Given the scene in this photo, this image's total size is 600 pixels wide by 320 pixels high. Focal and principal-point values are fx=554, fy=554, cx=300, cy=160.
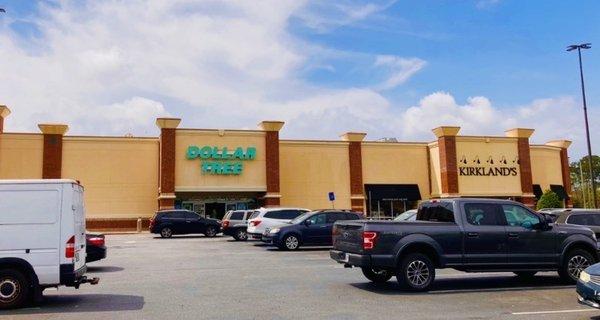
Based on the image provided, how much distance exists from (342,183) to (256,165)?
6.67 metres

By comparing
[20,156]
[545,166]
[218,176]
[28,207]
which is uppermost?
[20,156]

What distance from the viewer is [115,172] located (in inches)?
1517

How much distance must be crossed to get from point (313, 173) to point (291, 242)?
20.0m

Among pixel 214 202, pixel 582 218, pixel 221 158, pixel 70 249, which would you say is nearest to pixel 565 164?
pixel 221 158

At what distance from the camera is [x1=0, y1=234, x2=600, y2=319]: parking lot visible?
9.00 m

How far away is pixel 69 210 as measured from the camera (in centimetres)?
960

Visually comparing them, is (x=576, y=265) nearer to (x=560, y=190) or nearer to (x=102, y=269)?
(x=102, y=269)

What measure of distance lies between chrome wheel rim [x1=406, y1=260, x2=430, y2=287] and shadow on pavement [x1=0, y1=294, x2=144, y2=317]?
5.19m

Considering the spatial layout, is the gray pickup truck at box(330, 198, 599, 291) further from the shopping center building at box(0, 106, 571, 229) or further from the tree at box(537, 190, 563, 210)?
the tree at box(537, 190, 563, 210)

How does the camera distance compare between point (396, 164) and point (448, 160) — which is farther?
point (396, 164)

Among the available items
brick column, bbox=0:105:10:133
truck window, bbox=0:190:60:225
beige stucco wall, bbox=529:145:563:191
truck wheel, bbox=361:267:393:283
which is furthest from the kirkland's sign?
truck window, bbox=0:190:60:225

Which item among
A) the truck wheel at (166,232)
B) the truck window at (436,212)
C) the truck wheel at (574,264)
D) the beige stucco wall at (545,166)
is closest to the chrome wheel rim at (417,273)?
the truck window at (436,212)

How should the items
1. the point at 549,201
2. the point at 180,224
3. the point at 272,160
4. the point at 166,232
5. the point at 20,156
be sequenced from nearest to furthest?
the point at 166,232, the point at 180,224, the point at 20,156, the point at 549,201, the point at 272,160

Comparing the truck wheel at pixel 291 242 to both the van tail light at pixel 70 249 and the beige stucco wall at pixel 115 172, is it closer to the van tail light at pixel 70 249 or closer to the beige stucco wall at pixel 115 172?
the van tail light at pixel 70 249
